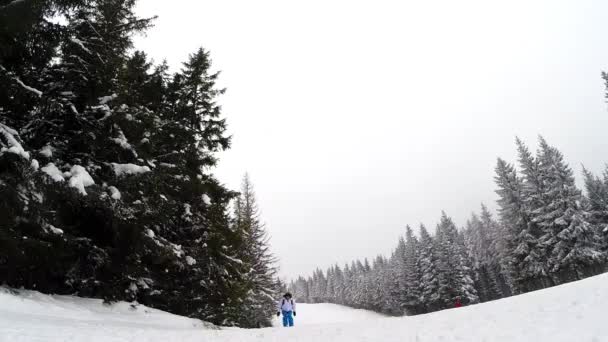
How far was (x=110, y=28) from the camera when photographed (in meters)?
12.7

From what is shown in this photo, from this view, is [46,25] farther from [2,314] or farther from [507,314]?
[507,314]

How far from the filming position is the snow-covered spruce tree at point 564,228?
36875 millimetres

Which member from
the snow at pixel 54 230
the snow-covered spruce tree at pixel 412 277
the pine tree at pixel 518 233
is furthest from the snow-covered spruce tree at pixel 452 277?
the snow at pixel 54 230

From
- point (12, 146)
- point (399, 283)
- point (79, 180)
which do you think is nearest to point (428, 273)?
point (399, 283)

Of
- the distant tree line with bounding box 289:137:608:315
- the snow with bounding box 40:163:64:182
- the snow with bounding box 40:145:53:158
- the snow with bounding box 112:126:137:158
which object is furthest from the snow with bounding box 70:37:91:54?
the distant tree line with bounding box 289:137:608:315

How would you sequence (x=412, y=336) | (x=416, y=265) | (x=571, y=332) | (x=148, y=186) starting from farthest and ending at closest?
(x=416, y=265) < (x=148, y=186) < (x=412, y=336) < (x=571, y=332)

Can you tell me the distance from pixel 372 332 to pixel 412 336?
129 cm

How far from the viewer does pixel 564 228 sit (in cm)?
3794

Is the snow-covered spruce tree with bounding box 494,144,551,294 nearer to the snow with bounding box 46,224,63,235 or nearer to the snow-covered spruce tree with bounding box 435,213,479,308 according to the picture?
the snow-covered spruce tree with bounding box 435,213,479,308

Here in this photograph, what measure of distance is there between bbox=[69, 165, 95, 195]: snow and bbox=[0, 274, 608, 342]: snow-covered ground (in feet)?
10.3

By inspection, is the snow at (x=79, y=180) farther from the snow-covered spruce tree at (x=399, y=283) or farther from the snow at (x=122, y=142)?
the snow-covered spruce tree at (x=399, y=283)

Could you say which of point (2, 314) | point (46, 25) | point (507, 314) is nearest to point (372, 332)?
point (507, 314)

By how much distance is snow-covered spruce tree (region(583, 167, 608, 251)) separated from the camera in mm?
41328

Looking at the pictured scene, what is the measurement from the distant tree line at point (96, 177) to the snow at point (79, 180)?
25mm
